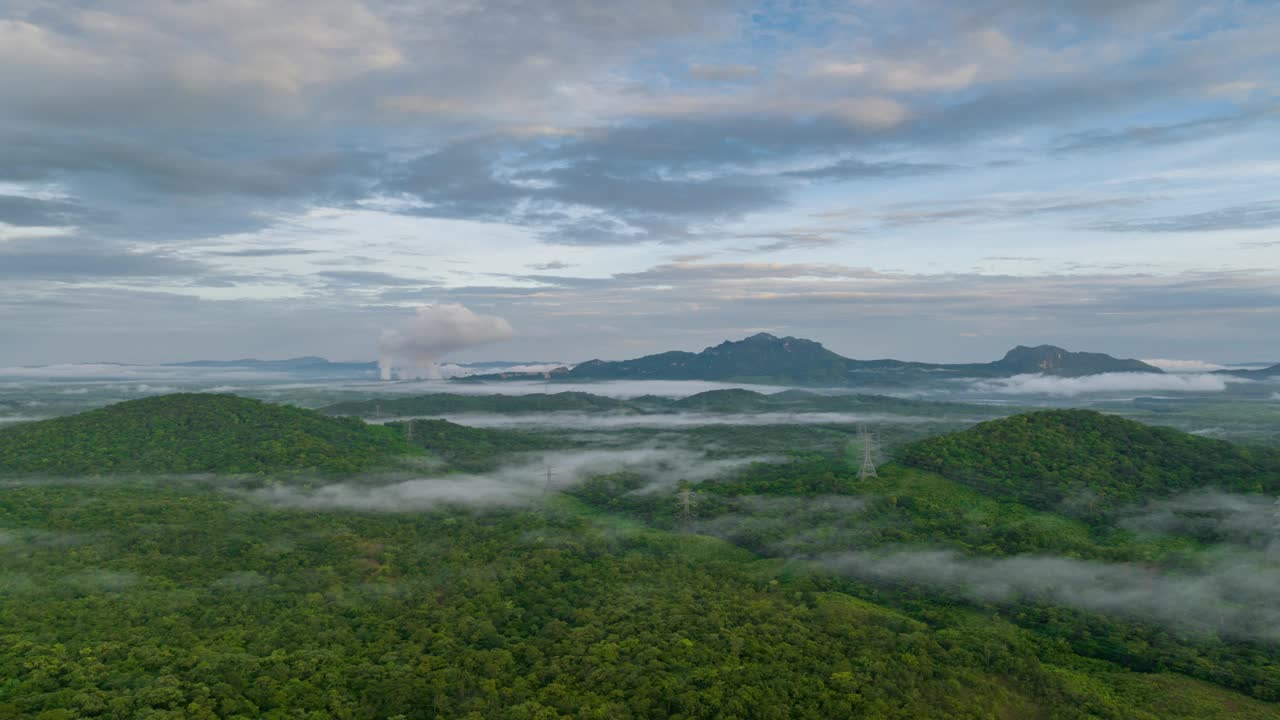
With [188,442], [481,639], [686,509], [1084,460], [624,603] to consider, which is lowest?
[481,639]

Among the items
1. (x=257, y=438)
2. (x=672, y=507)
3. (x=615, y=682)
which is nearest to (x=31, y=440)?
(x=257, y=438)

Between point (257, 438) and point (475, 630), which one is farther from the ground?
point (257, 438)

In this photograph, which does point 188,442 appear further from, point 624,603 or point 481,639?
point 624,603

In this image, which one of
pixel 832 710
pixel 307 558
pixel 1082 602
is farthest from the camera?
pixel 307 558

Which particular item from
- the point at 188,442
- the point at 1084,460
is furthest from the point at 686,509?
the point at 188,442

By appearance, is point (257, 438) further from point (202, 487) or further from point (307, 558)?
point (307, 558)

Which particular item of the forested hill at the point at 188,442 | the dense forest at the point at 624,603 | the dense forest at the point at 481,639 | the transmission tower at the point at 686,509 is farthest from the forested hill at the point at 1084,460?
the forested hill at the point at 188,442
